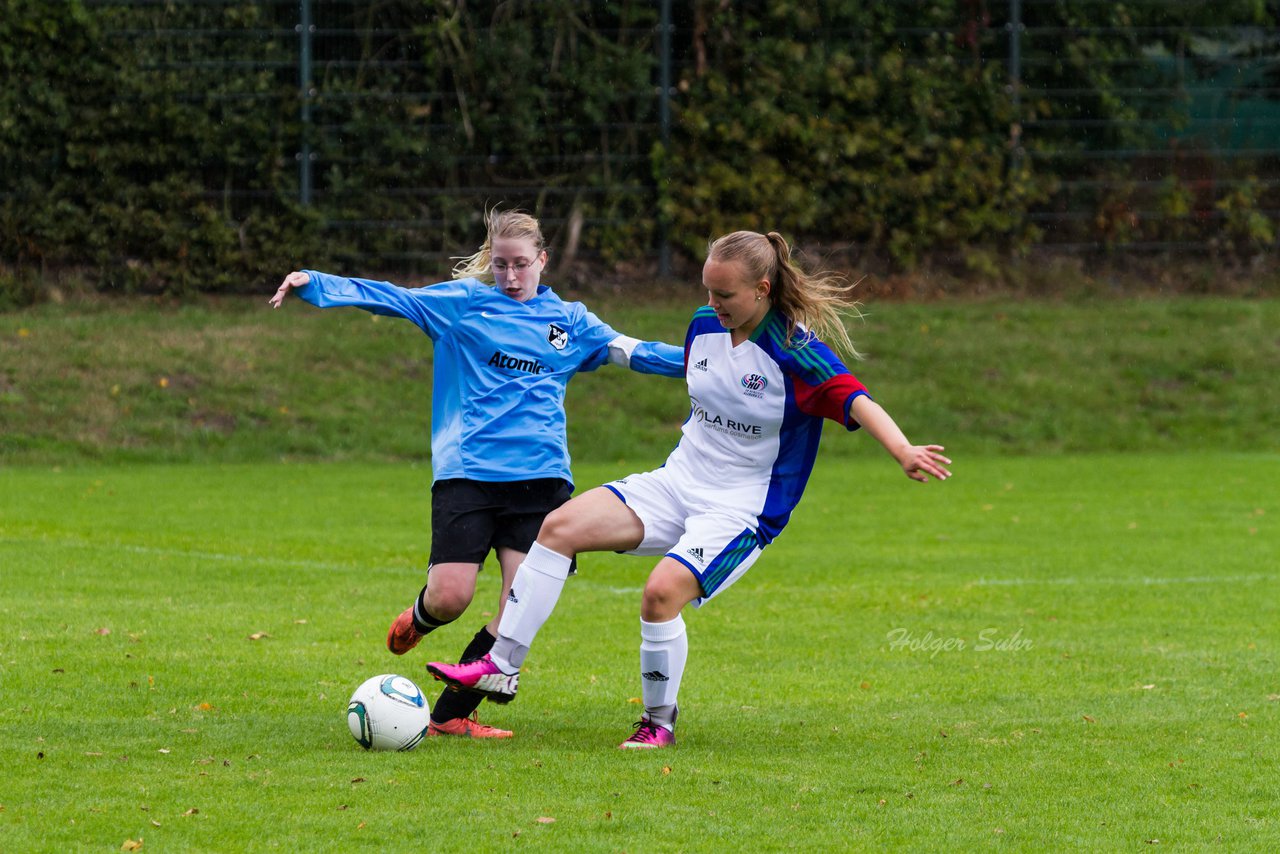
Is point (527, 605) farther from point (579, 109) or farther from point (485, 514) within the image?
point (579, 109)

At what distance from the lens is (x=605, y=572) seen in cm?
1172

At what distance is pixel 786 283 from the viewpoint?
624 centimetres

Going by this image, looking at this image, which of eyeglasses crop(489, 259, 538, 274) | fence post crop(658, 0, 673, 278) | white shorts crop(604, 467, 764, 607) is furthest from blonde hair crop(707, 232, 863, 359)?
fence post crop(658, 0, 673, 278)

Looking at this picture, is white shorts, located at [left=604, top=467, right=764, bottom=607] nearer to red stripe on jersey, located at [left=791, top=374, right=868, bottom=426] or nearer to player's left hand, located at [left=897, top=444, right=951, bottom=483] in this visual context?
red stripe on jersey, located at [left=791, top=374, right=868, bottom=426]

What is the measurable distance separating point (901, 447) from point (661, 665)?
1.23 m

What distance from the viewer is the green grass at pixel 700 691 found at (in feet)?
16.7

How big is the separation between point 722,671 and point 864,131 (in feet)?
53.2

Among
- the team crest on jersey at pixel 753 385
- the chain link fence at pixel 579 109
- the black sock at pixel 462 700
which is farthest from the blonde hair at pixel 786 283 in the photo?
the chain link fence at pixel 579 109

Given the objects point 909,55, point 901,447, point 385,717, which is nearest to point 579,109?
point 909,55

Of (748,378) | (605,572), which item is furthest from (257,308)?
(748,378)

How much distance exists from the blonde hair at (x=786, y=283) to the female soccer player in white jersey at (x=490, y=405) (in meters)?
0.61

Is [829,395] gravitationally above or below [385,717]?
above

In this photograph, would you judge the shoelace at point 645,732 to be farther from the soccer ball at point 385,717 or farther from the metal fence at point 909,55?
the metal fence at point 909,55

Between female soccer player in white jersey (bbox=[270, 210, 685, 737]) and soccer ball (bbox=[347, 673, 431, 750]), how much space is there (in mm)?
397
